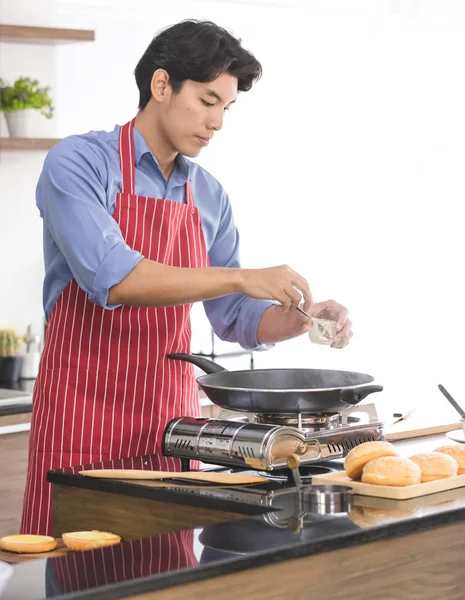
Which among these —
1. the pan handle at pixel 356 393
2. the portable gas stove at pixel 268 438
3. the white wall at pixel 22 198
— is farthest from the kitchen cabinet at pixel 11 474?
the pan handle at pixel 356 393

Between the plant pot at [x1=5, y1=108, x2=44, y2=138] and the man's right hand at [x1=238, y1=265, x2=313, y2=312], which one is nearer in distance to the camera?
the man's right hand at [x1=238, y1=265, x2=313, y2=312]

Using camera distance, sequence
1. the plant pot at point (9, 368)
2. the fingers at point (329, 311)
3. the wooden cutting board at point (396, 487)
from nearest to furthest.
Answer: the wooden cutting board at point (396, 487)
the fingers at point (329, 311)
the plant pot at point (9, 368)

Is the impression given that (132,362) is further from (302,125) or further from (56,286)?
(302,125)

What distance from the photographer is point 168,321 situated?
104 inches

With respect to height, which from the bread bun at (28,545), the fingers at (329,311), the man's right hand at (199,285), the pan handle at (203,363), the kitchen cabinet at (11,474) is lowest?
the kitchen cabinet at (11,474)

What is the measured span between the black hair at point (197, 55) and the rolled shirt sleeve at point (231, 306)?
451mm

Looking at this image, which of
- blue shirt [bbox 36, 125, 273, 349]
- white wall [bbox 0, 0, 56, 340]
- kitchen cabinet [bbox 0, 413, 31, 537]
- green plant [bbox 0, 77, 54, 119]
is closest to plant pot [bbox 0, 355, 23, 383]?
white wall [bbox 0, 0, 56, 340]

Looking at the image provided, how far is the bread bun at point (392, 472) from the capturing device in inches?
74.2

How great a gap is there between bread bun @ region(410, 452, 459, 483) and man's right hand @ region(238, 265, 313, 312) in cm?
43

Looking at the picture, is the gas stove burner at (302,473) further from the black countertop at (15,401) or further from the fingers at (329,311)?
the black countertop at (15,401)

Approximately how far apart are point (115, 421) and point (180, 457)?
1.12ft

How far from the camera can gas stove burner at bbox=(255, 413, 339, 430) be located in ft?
7.23

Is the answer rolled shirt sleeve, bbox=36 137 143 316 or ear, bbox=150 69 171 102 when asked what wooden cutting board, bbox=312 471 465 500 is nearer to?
rolled shirt sleeve, bbox=36 137 143 316

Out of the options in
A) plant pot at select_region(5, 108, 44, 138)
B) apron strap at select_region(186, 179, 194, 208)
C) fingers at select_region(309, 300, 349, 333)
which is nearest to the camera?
fingers at select_region(309, 300, 349, 333)
